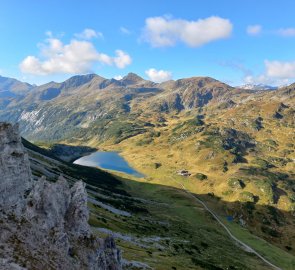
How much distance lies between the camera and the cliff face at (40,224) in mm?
27656

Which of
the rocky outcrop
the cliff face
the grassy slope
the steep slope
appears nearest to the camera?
the cliff face

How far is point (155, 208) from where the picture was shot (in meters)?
185

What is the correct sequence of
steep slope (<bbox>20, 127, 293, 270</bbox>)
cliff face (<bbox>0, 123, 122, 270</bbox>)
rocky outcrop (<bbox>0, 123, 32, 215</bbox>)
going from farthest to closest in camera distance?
steep slope (<bbox>20, 127, 293, 270</bbox>), rocky outcrop (<bbox>0, 123, 32, 215</bbox>), cliff face (<bbox>0, 123, 122, 270</bbox>)

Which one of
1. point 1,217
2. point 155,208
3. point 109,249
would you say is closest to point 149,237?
point 109,249

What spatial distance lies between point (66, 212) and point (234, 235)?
141 meters

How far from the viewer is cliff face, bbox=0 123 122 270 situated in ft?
90.7

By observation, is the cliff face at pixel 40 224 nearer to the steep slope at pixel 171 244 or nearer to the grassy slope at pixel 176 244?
the steep slope at pixel 171 244

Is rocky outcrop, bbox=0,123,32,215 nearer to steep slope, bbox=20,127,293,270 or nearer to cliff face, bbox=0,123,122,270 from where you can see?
cliff face, bbox=0,123,122,270

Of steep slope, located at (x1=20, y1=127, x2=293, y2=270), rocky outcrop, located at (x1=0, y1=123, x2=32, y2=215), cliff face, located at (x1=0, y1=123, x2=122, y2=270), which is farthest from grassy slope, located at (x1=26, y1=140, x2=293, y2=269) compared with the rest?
rocky outcrop, located at (x1=0, y1=123, x2=32, y2=215)

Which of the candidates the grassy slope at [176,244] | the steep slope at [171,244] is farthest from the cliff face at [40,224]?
the grassy slope at [176,244]

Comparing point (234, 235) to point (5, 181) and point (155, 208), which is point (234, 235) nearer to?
point (155, 208)

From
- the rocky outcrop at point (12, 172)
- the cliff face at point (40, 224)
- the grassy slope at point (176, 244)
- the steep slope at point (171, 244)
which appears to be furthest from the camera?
the grassy slope at point (176, 244)

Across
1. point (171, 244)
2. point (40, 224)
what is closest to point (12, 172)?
point (40, 224)

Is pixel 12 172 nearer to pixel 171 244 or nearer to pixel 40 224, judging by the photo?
pixel 40 224
